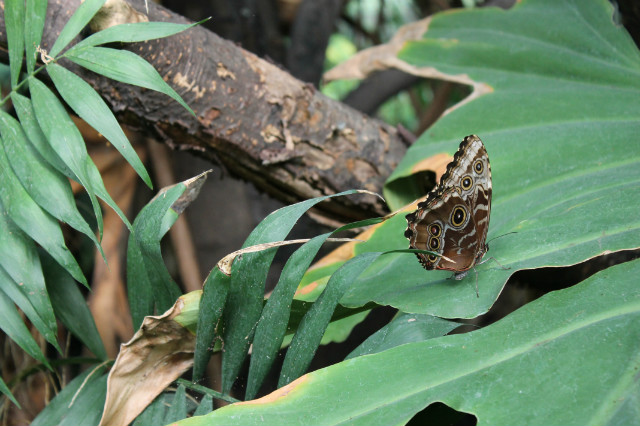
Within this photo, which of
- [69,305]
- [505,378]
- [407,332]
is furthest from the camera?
[69,305]

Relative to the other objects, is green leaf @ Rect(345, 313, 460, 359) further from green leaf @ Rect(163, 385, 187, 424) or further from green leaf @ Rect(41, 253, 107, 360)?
green leaf @ Rect(41, 253, 107, 360)

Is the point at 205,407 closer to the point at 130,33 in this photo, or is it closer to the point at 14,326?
the point at 14,326

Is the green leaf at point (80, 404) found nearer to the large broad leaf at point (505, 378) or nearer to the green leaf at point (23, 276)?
the green leaf at point (23, 276)

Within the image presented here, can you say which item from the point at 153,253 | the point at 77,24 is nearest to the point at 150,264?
the point at 153,253

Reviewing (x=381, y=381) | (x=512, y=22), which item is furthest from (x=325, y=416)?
(x=512, y=22)

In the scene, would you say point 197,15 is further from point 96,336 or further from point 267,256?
point 267,256

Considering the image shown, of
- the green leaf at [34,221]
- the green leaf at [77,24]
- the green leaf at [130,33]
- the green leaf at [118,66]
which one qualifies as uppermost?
the green leaf at [77,24]

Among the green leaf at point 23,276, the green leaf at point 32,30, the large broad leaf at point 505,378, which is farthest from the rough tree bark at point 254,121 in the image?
the large broad leaf at point 505,378
